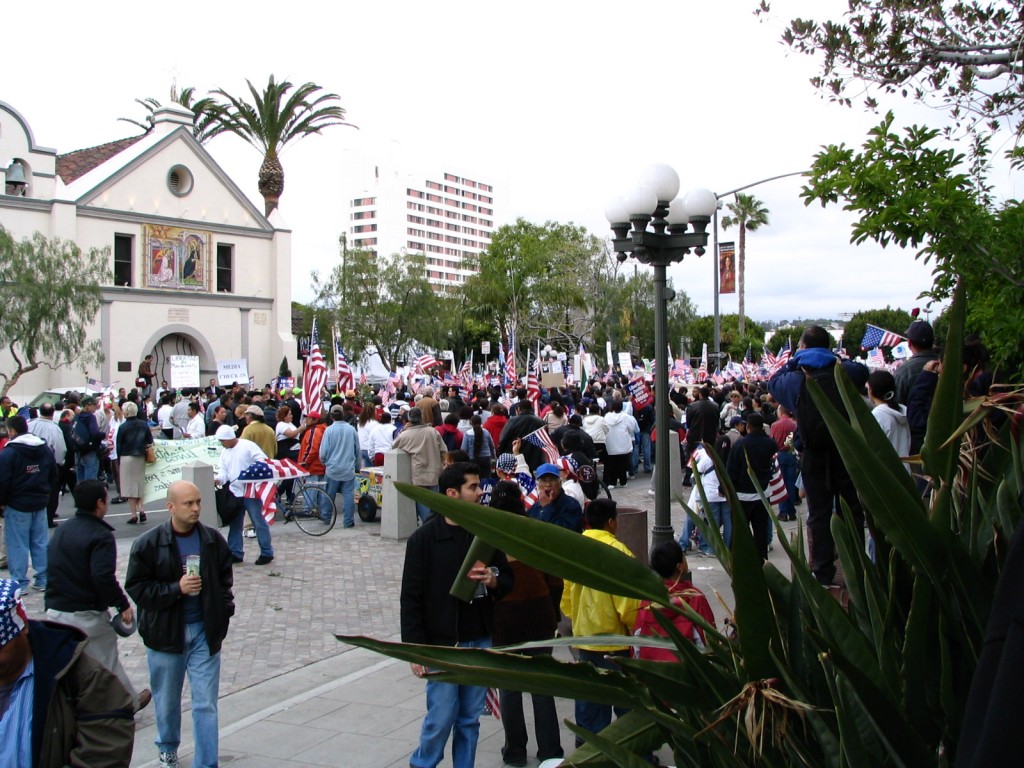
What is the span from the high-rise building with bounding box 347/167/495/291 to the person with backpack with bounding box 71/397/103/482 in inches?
5128

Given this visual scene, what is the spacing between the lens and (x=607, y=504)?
6.06 meters

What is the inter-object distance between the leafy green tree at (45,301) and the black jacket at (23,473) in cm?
2402

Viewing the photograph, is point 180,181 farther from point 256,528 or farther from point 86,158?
point 256,528

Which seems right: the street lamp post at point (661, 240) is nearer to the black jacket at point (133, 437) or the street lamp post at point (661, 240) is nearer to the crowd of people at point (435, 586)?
the crowd of people at point (435, 586)

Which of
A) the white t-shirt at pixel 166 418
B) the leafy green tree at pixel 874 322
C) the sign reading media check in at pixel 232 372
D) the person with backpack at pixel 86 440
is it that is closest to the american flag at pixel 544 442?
the person with backpack at pixel 86 440

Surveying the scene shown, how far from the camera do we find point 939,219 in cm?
530

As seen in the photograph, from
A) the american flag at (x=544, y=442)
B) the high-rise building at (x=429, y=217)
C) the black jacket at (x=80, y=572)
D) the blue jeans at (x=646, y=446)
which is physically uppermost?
the high-rise building at (x=429, y=217)

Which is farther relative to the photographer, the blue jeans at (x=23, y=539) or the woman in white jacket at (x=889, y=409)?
the blue jeans at (x=23, y=539)

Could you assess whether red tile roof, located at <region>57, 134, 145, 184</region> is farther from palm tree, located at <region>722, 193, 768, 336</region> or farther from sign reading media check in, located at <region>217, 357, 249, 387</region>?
palm tree, located at <region>722, 193, 768, 336</region>

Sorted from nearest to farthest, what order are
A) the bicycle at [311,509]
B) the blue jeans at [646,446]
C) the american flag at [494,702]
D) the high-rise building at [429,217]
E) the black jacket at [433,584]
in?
the black jacket at [433,584] → the american flag at [494,702] → the bicycle at [311,509] → the blue jeans at [646,446] → the high-rise building at [429,217]

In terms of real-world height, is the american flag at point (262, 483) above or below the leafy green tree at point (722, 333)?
below

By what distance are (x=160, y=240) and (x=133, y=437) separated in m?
29.9

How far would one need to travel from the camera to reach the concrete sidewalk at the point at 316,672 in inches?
233

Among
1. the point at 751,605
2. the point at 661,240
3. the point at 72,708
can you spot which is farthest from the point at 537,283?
the point at 751,605
